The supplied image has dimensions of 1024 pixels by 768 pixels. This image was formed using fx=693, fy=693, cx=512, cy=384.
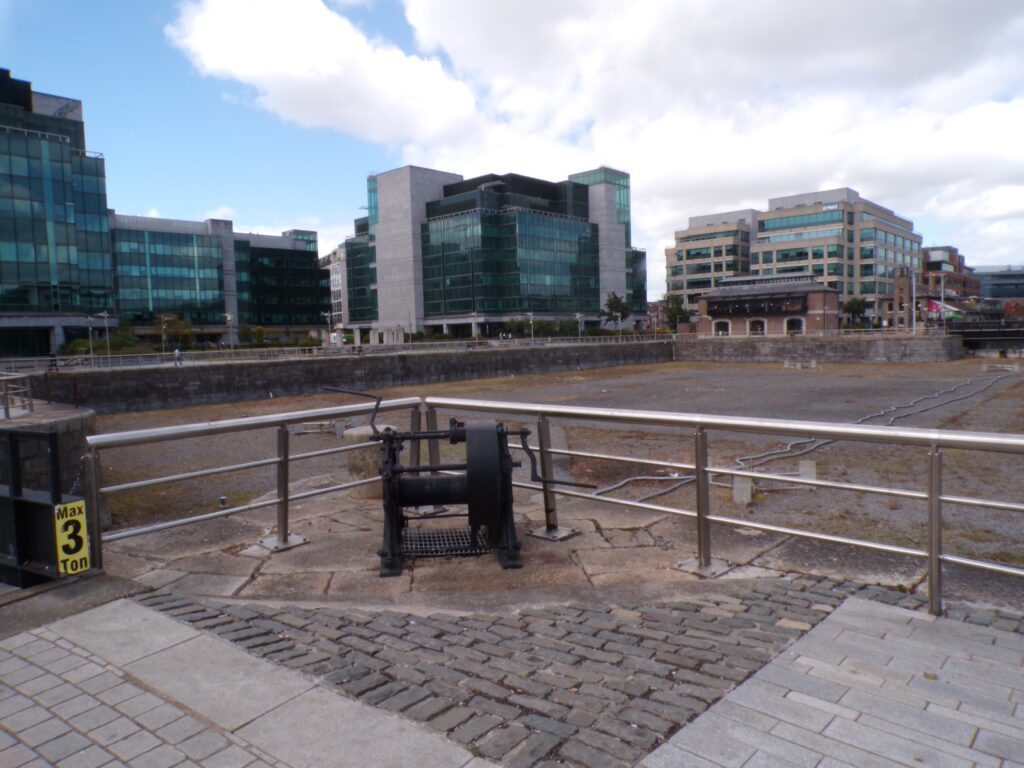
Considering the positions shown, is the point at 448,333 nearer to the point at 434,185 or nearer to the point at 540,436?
the point at 434,185

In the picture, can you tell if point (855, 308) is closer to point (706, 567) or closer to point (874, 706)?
point (706, 567)

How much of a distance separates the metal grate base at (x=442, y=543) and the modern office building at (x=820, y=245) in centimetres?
10896

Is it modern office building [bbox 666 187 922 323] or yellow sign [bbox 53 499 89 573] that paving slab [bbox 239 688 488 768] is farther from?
modern office building [bbox 666 187 922 323]

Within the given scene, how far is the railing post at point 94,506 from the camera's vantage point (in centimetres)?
465

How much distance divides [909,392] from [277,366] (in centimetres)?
2914

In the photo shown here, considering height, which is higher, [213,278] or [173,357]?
[213,278]

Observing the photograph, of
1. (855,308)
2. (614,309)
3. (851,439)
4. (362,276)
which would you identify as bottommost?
(851,439)

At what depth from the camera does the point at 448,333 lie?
98.6 meters

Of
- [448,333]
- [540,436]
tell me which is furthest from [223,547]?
[448,333]

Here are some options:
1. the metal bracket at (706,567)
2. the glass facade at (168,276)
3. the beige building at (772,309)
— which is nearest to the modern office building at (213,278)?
the glass facade at (168,276)

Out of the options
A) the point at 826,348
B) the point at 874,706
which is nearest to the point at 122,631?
the point at 874,706

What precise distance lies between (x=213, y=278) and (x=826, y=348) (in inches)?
3094

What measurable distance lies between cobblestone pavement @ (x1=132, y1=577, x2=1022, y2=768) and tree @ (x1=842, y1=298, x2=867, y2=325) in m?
115

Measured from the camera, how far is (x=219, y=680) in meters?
3.31
